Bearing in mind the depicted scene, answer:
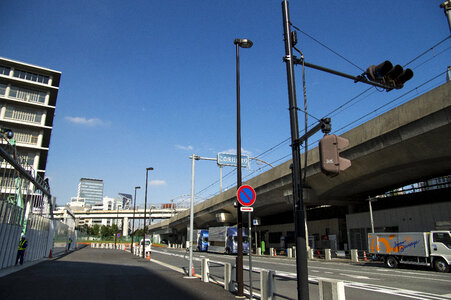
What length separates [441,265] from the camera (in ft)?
61.0

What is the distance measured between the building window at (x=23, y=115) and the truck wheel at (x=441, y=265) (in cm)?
5303

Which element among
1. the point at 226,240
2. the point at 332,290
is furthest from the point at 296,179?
the point at 226,240

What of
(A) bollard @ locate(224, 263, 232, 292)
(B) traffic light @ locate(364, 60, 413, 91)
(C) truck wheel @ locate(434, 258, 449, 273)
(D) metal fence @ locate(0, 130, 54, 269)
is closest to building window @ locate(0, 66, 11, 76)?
(D) metal fence @ locate(0, 130, 54, 269)

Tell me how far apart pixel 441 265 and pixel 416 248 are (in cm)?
162

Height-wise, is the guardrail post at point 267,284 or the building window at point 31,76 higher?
the building window at point 31,76

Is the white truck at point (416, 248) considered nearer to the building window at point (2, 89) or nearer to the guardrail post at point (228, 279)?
the guardrail post at point (228, 279)

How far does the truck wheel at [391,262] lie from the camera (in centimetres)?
2167

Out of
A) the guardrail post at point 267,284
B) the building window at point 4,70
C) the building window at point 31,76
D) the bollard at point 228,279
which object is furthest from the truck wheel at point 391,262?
the building window at point 4,70

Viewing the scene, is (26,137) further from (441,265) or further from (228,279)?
(441,265)

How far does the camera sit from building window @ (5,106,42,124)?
157 feet

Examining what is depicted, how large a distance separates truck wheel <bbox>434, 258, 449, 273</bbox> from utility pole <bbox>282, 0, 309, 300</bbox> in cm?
1735

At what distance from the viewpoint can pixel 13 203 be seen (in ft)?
58.9

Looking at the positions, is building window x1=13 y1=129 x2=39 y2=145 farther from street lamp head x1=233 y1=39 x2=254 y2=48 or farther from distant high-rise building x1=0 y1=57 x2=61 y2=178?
street lamp head x1=233 y1=39 x2=254 y2=48

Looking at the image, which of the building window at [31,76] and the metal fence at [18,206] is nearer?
the metal fence at [18,206]
